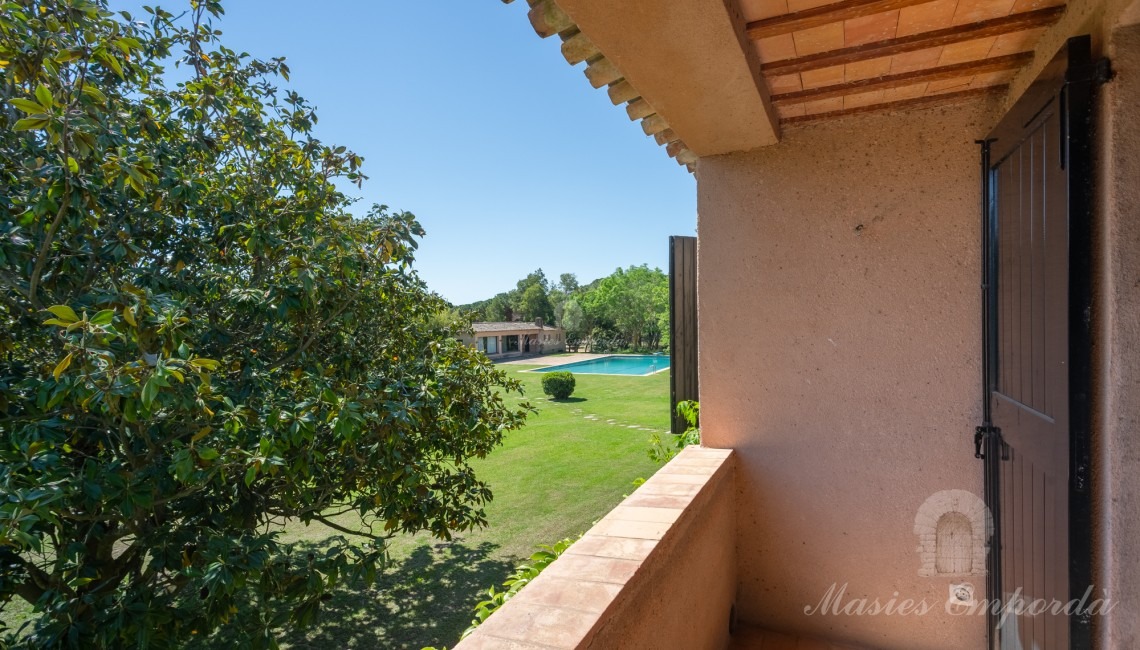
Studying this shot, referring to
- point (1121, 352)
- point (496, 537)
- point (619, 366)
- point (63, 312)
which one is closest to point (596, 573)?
point (1121, 352)

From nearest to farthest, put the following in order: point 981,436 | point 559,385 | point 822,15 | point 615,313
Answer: point 822,15, point 981,436, point 559,385, point 615,313

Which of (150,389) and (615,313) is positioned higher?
(615,313)

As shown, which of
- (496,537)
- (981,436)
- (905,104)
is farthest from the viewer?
(496,537)

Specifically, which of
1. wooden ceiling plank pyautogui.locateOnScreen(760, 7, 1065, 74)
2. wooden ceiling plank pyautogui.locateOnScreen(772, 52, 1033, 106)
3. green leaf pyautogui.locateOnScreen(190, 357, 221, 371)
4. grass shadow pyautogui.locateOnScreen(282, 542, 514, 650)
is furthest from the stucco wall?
grass shadow pyautogui.locateOnScreen(282, 542, 514, 650)

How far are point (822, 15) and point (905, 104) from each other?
1106 millimetres

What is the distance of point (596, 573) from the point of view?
4.28 feet

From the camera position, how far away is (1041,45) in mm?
1699

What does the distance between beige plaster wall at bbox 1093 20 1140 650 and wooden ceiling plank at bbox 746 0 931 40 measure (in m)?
0.54

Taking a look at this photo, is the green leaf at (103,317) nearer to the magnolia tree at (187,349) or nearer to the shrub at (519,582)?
the magnolia tree at (187,349)

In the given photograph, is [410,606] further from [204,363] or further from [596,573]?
[596,573]

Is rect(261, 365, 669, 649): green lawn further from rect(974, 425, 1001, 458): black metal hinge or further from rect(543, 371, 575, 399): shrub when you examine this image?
rect(974, 425, 1001, 458): black metal hinge

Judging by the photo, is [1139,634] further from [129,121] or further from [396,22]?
[396,22]

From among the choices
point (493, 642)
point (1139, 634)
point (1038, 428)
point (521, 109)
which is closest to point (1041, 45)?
point (1038, 428)

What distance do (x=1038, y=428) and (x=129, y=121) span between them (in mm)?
4821
